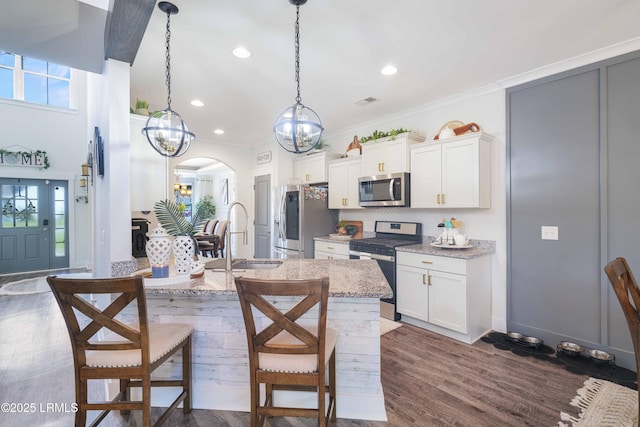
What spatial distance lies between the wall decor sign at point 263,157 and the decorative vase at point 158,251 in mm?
3991

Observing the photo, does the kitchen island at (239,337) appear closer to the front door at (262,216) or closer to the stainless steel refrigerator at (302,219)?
the stainless steel refrigerator at (302,219)

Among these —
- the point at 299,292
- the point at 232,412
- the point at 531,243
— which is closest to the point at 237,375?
the point at 232,412

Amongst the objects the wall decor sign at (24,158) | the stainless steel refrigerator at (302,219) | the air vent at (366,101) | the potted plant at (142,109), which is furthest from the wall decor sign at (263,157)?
the wall decor sign at (24,158)

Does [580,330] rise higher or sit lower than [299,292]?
lower

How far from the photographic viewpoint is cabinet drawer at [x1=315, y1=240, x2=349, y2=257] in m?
4.22

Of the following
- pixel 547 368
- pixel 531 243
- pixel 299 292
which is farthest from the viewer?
pixel 531 243

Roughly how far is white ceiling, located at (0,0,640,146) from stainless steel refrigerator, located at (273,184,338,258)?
146 cm

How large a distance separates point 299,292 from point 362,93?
2.86 metres

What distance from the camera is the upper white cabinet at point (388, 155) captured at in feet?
12.5

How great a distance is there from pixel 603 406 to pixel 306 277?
85.3 inches

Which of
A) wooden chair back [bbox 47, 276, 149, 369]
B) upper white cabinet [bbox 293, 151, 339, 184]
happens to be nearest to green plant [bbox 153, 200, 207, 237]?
wooden chair back [bbox 47, 276, 149, 369]

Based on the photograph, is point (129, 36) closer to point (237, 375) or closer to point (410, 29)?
point (410, 29)

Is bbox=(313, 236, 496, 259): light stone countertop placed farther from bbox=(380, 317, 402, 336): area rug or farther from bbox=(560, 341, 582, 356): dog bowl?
→ bbox=(560, 341, 582, 356): dog bowl

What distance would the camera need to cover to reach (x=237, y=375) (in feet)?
6.64
